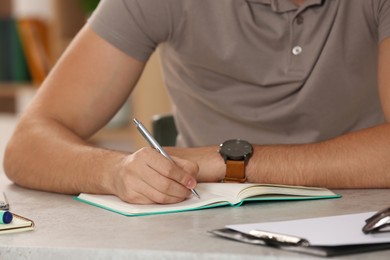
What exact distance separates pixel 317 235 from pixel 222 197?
30cm

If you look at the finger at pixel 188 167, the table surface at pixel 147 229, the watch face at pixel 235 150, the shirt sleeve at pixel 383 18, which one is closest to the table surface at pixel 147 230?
the table surface at pixel 147 229

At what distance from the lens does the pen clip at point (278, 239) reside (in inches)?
44.2

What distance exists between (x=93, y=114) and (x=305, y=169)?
564mm

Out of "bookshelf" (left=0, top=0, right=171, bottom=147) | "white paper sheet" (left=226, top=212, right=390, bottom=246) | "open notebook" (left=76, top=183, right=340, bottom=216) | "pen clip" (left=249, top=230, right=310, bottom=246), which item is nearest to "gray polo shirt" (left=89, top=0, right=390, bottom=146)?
"open notebook" (left=76, top=183, right=340, bottom=216)

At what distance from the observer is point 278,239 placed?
1140mm

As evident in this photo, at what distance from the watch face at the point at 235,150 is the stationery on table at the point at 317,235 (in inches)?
15.3

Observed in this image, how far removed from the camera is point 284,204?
1451mm

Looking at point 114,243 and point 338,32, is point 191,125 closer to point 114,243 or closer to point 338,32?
point 338,32

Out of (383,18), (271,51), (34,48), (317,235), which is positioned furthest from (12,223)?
(34,48)

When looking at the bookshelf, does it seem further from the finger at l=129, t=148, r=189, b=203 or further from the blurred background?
the finger at l=129, t=148, r=189, b=203

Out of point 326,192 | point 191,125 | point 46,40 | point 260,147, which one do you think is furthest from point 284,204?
point 46,40

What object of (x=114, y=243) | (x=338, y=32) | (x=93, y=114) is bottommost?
(x=114, y=243)

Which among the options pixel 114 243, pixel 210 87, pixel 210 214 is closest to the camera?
pixel 114 243

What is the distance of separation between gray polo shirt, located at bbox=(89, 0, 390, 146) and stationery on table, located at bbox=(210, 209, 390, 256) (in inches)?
28.8
